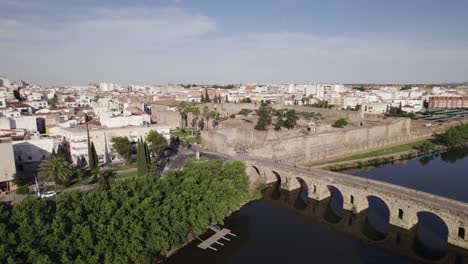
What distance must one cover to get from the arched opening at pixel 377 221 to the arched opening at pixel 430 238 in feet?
6.37

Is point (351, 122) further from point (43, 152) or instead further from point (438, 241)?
point (43, 152)

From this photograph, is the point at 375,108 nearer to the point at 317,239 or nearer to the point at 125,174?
the point at 317,239

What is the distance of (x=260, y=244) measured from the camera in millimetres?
19672

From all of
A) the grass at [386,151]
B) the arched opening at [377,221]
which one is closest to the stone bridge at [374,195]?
the arched opening at [377,221]

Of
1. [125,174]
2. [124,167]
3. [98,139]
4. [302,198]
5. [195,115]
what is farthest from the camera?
[195,115]

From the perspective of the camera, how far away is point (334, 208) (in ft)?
82.3

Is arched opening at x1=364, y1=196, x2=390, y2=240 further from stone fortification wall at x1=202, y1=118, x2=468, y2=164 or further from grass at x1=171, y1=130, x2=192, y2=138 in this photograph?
grass at x1=171, y1=130, x2=192, y2=138

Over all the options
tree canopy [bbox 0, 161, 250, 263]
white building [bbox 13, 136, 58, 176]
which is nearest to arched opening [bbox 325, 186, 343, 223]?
tree canopy [bbox 0, 161, 250, 263]

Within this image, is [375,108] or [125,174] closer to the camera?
[125,174]

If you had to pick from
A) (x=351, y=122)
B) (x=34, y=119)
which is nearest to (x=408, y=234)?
(x=351, y=122)

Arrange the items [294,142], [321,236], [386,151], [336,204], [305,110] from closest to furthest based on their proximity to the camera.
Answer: [321,236] < [336,204] < [294,142] < [386,151] < [305,110]

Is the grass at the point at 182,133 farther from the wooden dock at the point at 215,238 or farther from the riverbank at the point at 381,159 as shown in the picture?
the wooden dock at the point at 215,238

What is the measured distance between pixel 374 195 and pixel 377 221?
6.94 ft

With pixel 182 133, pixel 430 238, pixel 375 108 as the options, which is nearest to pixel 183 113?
pixel 182 133
